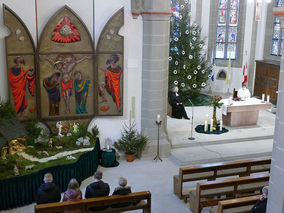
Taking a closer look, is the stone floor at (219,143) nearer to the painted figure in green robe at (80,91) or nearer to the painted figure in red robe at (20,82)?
the painted figure in green robe at (80,91)

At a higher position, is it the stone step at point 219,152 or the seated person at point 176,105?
the seated person at point 176,105

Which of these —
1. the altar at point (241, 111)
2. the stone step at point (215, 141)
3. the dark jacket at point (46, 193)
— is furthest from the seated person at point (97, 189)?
the altar at point (241, 111)

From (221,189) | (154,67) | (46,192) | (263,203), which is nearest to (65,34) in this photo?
(154,67)

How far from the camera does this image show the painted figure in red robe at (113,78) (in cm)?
1175

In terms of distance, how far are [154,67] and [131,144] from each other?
244cm

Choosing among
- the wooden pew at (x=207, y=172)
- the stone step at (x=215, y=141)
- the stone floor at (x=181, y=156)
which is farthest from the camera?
the stone step at (x=215, y=141)

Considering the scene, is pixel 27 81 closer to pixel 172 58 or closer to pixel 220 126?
pixel 220 126

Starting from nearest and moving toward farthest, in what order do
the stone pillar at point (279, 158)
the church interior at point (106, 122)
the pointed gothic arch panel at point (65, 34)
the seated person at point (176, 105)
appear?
the stone pillar at point (279, 158), the church interior at point (106, 122), the pointed gothic arch panel at point (65, 34), the seated person at point (176, 105)

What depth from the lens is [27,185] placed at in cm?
909

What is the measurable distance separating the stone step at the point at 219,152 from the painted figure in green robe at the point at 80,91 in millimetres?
3175

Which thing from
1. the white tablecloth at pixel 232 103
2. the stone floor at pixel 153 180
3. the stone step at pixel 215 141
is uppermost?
the white tablecloth at pixel 232 103

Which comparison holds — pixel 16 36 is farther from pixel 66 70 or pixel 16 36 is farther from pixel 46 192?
pixel 46 192

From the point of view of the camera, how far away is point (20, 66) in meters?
10.8

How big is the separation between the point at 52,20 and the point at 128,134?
13.3 feet
